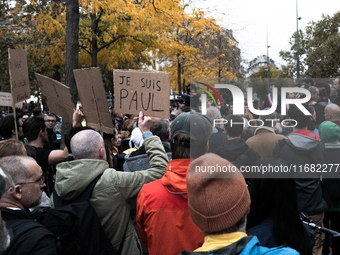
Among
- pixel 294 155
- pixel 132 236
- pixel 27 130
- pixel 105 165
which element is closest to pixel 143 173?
pixel 105 165

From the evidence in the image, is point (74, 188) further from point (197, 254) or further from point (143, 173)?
point (197, 254)

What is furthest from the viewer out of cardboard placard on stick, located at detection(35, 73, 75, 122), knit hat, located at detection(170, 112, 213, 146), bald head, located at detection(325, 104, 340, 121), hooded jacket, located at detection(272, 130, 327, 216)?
cardboard placard on stick, located at detection(35, 73, 75, 122)

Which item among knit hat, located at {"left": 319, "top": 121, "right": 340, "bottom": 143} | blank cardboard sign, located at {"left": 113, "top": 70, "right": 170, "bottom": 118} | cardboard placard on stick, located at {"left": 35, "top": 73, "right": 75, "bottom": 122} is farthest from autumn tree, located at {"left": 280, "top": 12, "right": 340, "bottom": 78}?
cardboard placard on stick, located at {"left": 35, "top": 73, "right": 75, "bottom": 122}

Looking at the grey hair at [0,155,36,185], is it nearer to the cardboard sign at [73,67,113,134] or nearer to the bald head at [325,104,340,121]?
the cardboard sign at [73,67,113,134]

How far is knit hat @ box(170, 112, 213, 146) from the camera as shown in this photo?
225 cm

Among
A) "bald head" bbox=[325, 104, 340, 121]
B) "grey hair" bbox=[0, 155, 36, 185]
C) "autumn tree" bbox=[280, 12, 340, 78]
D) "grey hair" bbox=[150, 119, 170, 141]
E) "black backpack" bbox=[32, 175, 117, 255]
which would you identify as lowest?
"black backpack" bbox=[32, 175, 117, 255]

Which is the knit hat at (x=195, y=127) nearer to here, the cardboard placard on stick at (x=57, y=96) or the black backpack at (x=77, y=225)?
the black backpack at (x=77, y=225)

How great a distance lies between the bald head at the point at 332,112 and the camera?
2.07m

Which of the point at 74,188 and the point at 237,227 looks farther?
the point at 74,188

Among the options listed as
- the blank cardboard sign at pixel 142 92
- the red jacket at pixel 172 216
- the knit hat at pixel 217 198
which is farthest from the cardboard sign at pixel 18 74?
the knit hat at pixel 217 198

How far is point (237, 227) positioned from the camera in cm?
164

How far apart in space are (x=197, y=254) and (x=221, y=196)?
293mm

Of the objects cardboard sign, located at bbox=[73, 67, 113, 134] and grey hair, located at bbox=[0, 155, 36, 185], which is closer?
grey hair, located at bbox=[0, 155, 36, 185]

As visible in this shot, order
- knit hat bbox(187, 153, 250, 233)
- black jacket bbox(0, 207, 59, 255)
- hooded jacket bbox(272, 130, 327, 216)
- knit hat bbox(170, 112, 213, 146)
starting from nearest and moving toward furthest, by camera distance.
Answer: knit hat bbox(187, 153, 250, 233)
black jacket bbox(0, 207, 59, 255)
knit hat bbox(170, 112, 213, 146)
hooded jacket bbox(272, 130, 327, 216)
